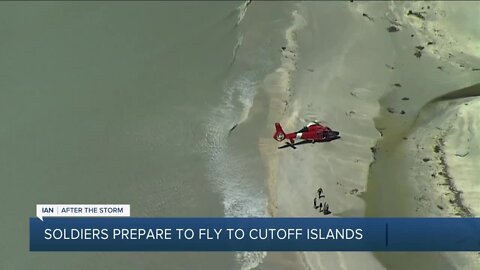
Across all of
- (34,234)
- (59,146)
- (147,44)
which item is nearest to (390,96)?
(147,44)

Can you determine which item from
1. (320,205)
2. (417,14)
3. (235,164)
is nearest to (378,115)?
(320,205)

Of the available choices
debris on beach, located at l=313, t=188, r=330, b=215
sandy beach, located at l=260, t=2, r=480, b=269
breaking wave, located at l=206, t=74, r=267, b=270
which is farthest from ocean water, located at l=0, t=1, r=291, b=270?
debris on beach, located at l=313, t=188, r=330, b=215

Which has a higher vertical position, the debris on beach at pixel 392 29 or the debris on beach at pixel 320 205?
the debris on beach at pixel 392 29

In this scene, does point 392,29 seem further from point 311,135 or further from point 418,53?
point 311,135

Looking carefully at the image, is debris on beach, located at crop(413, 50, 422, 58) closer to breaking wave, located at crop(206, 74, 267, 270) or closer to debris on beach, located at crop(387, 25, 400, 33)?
debris on beach, located at crop(387, 25, 400, 33)

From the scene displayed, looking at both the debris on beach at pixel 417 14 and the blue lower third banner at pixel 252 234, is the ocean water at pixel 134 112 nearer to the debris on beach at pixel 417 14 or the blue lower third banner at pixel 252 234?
the blue lower third banner at pixel 252 234

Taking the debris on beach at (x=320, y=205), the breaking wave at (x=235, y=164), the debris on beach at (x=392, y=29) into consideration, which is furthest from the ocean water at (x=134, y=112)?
the debris on beach at (x=392, y=29)
